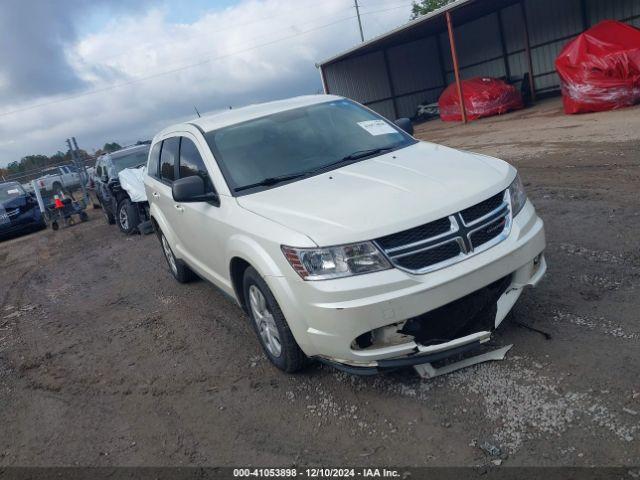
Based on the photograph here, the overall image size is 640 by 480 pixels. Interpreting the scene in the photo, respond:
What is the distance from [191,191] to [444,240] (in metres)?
1.94

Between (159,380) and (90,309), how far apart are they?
280 centimetres

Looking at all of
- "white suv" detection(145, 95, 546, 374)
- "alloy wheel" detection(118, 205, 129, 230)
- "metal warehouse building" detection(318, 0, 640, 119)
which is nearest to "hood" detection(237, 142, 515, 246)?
"white suv" detection(145, 95, 546, 374)

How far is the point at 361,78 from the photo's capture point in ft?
89.1

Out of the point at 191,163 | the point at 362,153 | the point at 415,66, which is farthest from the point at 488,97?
the point at 191,163

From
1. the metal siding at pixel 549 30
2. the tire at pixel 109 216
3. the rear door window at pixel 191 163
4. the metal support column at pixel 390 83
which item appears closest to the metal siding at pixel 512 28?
the metal siding at pixel 549 30

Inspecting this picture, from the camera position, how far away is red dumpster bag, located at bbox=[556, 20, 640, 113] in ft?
46.8

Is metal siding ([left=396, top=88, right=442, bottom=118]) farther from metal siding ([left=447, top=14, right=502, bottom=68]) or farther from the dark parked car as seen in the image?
the dark parked car

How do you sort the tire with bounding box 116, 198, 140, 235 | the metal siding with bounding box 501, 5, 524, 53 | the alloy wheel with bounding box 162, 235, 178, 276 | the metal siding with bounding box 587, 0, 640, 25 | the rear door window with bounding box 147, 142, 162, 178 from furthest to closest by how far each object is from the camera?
the metal siding with bounding box 501, 5, 524, 53 < the metal siding with bounding box 587, 0, 640, 25 < the tire with bounding box 116, 198, 140, 235 < the alloy wheel with bounding box 162, 235, 178, 276 < the rear door window with bounding box 147, 142, 162, 178

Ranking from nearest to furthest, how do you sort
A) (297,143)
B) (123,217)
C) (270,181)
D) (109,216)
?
1. (270,181)
2. (297,143)
3. (123,217)
4. (109,216)

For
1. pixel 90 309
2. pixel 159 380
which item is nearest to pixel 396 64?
pixel 90 309

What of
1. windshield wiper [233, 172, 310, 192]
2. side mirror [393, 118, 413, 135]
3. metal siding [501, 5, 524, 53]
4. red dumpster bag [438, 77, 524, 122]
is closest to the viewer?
windshield wiper [233, 172, 310, 192]

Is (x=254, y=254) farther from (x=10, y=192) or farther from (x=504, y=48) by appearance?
(x=504, y=48)

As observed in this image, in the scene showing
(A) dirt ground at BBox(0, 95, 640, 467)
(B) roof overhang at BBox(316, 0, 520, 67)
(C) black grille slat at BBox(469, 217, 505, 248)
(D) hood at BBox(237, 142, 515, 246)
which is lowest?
(A) dirt ground at BBox(0, 95, 640, 467)

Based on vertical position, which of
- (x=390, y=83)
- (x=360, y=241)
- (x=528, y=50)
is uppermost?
(x=390, y=83)
